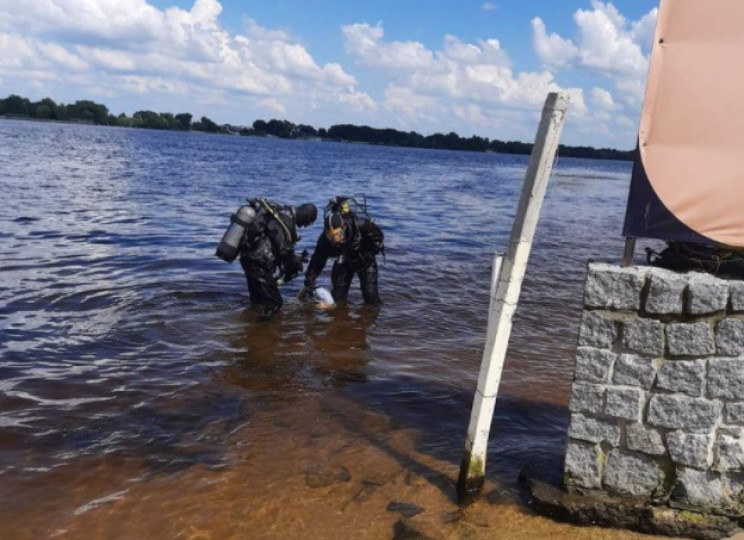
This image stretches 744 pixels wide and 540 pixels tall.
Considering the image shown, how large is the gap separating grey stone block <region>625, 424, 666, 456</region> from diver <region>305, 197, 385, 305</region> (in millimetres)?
5657

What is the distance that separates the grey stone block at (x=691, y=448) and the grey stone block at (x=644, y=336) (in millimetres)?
564

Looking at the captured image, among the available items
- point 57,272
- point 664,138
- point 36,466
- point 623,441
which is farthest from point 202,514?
Result: point 57,272

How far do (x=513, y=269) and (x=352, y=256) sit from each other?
6010 millimetres

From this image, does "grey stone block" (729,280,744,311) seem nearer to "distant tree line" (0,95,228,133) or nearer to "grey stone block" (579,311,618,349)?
"grey stone block" (579,311,618,349)

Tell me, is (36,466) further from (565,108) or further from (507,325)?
(565,108)

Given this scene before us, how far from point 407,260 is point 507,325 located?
→ 422 inches

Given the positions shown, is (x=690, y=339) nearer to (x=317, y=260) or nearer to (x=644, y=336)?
(x=644, y=336)

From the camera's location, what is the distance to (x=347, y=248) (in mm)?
9766

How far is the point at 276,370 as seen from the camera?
7.43 meters

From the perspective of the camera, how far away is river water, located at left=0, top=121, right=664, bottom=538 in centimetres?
454

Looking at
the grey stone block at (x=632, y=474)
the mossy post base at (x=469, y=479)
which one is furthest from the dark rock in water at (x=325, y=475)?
the grey stone block at (x=632, y=474)

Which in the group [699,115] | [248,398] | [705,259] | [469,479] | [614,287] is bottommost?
[248,398]

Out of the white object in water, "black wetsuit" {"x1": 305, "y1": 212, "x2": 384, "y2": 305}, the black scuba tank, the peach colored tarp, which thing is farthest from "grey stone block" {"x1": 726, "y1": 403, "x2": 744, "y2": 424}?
the white object in water

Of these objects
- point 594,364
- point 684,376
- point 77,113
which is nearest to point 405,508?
point 594,364
